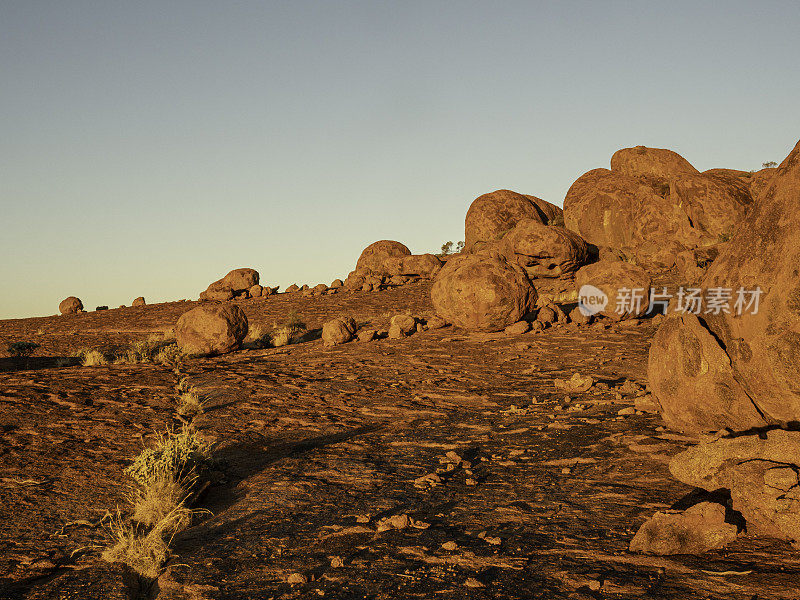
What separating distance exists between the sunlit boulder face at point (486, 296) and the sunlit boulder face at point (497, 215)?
1415 cm

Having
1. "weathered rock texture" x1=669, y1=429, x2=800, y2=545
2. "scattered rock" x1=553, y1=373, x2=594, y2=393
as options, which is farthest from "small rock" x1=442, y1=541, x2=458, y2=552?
"scattered rock" x1=553, y1=373, x2=594, y2=393

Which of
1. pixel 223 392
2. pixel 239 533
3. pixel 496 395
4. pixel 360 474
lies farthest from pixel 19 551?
pixel 496 395

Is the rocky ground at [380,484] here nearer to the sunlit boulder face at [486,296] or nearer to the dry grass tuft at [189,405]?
the dry grass tuft at [189,405]

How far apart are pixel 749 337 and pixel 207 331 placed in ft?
42.1

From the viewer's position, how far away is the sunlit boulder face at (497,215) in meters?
30.2

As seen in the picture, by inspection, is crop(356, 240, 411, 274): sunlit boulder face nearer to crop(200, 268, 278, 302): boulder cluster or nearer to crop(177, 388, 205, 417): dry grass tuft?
crop(200, 268, 278, 302): boulder cluster

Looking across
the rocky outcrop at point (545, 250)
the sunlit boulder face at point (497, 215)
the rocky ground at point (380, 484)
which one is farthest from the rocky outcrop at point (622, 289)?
the sunlit boulder face at point (497, 215)

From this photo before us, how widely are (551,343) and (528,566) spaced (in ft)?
32.4

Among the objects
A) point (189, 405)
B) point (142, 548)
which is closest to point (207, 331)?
point (189, 405)

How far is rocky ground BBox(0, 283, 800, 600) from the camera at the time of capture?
386cm

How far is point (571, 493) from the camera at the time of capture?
17.2 ft

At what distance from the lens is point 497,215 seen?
30453 millimetres

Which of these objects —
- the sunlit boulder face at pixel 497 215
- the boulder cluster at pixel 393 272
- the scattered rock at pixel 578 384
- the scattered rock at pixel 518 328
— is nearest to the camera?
the scattered rock at pixel 578 384

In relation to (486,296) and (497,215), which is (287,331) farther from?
(497,215)
